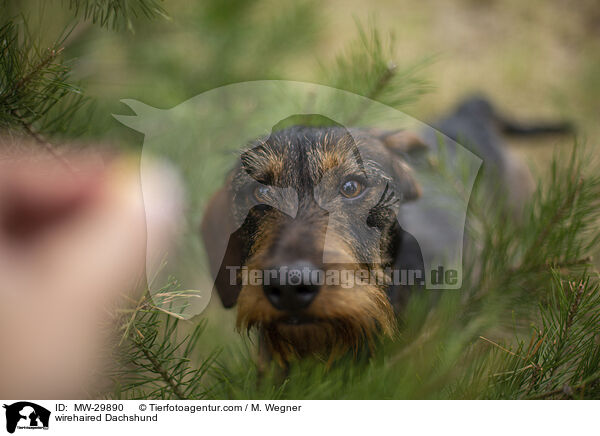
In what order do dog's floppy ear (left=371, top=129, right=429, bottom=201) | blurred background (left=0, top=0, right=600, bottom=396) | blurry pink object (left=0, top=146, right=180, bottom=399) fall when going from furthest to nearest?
dog's floppy ear (left=371, top=129, right=429, bottom=201)
blurred background (left=0, top=0, right=600, bottom=396)
blurry pink object (left=0, top=146, right=180, bottom=399)

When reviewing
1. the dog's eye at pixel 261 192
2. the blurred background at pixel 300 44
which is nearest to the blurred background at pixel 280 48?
the blurred background at pixel 300 44

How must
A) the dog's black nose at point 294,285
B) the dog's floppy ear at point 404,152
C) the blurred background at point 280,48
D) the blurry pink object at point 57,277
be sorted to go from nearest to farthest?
1. the blurry pink object at point 57,277
2. the dog's black nose at point 294,285
3. the blurred background at point 280,48
4. the dog's floppy ear at point 404,152

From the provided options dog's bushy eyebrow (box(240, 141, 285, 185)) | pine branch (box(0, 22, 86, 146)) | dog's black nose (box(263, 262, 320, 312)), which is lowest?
dog's black nose (box(263, 262, 320, 312))

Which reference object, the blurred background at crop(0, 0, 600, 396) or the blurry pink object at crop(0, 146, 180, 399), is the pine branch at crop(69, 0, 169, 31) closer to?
the blurred background at crop(0, 0, 600, 396)

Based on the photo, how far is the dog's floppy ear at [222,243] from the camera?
0.94 meters

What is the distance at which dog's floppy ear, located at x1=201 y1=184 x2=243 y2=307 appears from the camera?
0.94m

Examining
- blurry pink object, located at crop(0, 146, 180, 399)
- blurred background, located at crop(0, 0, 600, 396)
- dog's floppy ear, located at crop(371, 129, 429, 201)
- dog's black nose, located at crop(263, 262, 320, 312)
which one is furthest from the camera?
dog's floppy ear, located at crop(371, 129, 429, 201)

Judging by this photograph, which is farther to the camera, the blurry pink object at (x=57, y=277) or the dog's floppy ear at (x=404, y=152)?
the dog's floppy ear at (x=404, y=152)

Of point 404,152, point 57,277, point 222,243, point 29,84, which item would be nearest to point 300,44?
point 404,152

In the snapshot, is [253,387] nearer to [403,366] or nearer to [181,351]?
[181,351]

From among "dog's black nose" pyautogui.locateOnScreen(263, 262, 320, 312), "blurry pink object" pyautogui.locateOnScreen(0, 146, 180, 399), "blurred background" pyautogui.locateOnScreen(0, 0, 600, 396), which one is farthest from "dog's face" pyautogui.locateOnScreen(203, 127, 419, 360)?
"blurry pink object" pyautogui.locateOnScreen(0, 146, 180, 399)

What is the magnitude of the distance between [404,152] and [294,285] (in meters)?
0.44

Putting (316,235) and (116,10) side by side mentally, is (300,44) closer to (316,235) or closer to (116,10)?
(116,10)
